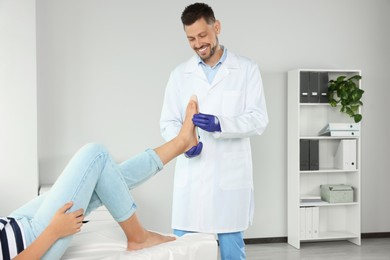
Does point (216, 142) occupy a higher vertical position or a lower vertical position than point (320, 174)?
higher

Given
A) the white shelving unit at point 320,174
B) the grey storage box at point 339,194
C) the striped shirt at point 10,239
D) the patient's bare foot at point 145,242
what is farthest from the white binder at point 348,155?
the striped shirt at point 10,239

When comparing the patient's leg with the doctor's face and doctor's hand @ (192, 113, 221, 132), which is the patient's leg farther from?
the doctor's face

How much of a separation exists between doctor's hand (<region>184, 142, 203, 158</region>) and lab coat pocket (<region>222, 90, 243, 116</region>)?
196 mm

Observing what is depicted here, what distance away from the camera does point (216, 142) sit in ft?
8.53

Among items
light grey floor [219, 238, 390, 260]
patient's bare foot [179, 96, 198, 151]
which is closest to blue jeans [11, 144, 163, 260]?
patient's bare foot [179, 96, 198, 151]

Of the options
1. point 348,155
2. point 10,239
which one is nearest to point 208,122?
point 10,239

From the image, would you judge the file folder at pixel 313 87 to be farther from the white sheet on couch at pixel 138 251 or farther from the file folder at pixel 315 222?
the white sheet on couch at pixel 138 251

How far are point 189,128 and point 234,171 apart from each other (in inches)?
11.8

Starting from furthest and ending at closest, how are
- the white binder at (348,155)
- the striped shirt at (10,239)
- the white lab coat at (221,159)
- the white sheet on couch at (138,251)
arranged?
the white binder at (348,155), the white lab coat at (221,159), the white sheet on couch at (138,251), the striped shirt at (10,239)

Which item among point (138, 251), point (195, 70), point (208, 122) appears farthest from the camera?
point (195, 70)

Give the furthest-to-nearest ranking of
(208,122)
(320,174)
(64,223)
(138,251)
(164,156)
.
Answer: (320,174)
(208,122)
(164,156)
(138,251)
(64,223)

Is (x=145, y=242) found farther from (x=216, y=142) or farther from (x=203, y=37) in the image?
(x=203, y=37)

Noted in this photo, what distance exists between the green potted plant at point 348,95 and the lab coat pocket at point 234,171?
2.08 m

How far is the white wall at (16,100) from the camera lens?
3615mm
